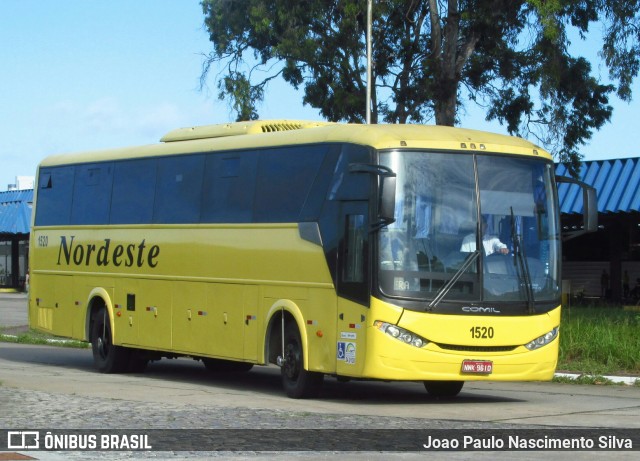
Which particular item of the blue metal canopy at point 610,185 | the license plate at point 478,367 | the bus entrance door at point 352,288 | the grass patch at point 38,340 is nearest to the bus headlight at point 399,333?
the bus entrance door at point 352,288

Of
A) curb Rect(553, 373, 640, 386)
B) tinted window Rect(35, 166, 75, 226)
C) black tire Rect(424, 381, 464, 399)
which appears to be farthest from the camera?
tinted window Rect(35, 166, 75, 226)

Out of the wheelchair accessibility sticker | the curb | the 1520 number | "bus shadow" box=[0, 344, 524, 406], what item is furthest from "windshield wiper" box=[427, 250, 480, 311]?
the curb

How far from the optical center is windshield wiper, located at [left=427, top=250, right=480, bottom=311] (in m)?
15.1

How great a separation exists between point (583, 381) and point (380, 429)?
7.47m

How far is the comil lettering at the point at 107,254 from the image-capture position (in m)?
20.0

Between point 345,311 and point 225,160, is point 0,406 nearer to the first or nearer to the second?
point 345,311

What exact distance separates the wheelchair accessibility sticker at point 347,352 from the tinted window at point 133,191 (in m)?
5.66

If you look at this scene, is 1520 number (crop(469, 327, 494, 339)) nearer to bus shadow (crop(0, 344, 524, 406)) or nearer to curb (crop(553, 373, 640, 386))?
bus shadow (crop(0, 344, 524, 406))

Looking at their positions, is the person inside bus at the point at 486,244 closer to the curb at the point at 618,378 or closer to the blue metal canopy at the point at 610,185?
the curb at the point at 618,378

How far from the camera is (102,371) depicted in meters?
21.1

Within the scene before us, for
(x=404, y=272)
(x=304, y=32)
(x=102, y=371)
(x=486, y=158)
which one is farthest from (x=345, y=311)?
(x=304, y=32)

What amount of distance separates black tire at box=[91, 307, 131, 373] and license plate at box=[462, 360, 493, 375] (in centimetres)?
751

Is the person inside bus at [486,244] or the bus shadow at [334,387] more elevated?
the person inside bus at [486,244]

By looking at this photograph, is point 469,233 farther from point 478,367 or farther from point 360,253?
point 478,367
